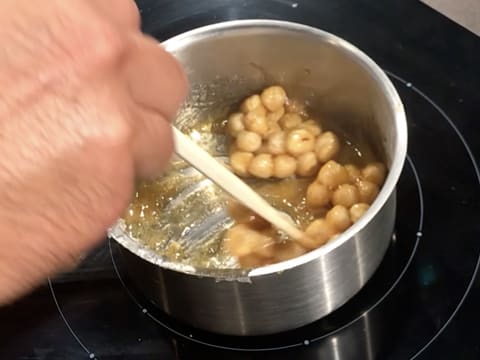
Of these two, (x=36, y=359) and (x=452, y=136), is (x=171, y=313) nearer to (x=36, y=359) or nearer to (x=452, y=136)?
(x=36, y=359)

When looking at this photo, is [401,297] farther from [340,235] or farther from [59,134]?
[59,134]

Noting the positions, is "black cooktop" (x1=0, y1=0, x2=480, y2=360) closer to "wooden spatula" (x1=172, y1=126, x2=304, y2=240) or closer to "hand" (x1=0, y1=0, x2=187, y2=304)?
"wooden spatula" (x1=172, y1=126, x2=304, y2=240)

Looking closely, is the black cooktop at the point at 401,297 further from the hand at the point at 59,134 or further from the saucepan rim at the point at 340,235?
the hand at the point at 59,134

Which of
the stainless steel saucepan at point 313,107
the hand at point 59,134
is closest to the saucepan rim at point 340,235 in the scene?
the stainless steel saucepan at point 313,107

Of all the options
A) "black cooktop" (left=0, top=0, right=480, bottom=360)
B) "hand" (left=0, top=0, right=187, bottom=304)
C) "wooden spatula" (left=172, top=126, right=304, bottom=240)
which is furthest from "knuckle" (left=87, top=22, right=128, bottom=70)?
Answer: "black cooktop" (left=0, top=0, right=480, bottom=360)

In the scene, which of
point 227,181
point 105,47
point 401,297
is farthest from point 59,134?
point 401,297
